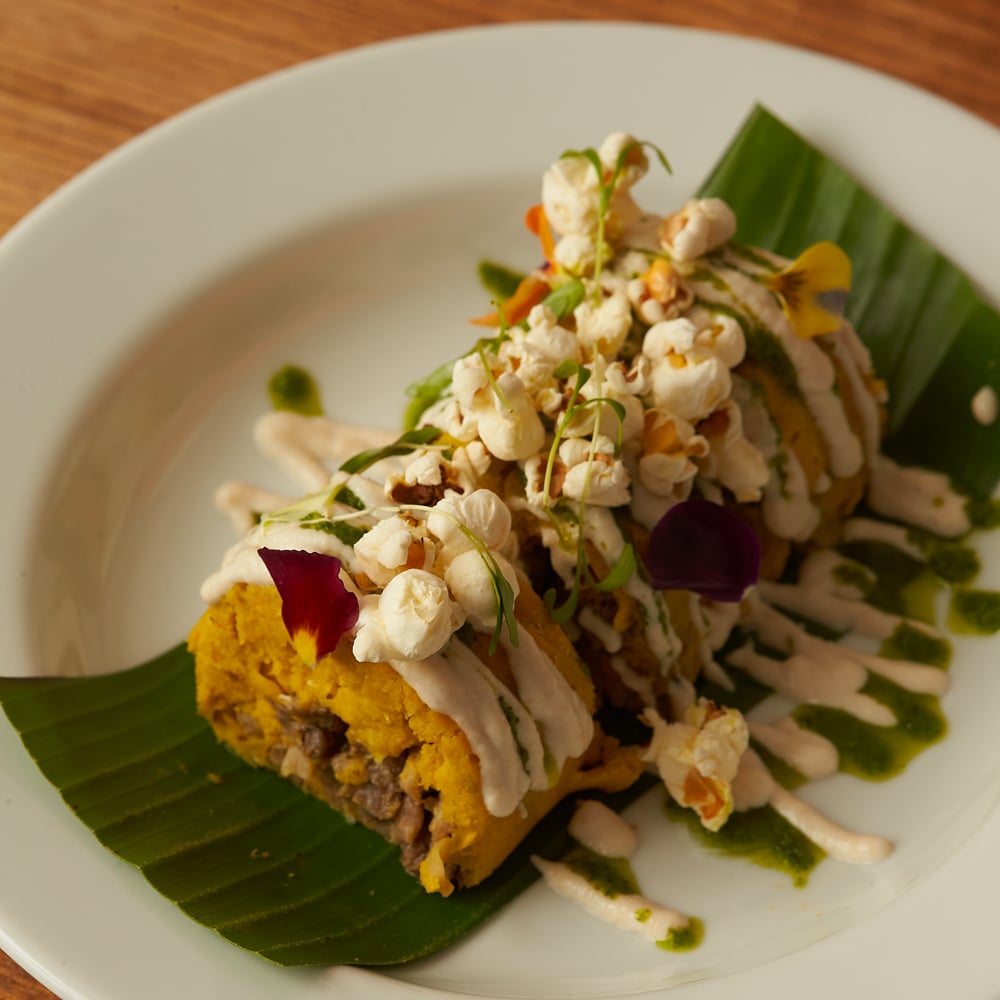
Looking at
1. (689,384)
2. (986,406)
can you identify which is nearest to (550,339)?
(689,384)

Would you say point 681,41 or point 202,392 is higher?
point 681,41

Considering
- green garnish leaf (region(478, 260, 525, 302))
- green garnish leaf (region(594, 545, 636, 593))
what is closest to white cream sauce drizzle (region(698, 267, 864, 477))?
green garnish leaf (region(594, 545, 636, 593))

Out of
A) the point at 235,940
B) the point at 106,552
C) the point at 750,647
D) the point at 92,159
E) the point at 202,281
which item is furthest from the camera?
the point at 92,159

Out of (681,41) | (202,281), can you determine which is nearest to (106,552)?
(202,281)

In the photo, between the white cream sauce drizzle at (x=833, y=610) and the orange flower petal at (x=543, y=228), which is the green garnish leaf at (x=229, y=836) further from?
the orange flower petal at (x=543, y=228)

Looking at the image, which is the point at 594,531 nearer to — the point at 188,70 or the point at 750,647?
the point at 750,647

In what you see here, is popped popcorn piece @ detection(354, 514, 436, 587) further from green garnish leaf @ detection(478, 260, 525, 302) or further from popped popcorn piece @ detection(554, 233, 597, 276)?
green garnish leaf @ detection(478, 260, 525, 302)
